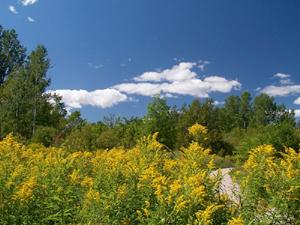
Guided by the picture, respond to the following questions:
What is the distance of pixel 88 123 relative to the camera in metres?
33.0

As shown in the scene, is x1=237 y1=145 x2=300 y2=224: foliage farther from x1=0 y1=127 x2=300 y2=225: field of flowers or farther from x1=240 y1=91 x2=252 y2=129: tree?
x1=240 y1=91 x2=252 y2=129: tree

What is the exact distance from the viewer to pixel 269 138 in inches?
775

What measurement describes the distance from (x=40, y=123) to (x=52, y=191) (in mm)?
31716

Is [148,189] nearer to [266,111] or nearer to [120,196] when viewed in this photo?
[120,196]

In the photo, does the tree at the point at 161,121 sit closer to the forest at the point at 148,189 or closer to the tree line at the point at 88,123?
the tree line at the point at 88,123

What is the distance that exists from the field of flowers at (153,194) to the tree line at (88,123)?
13.3 metres

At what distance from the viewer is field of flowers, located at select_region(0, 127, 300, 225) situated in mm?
3668

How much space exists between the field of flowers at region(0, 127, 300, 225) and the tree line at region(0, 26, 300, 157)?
43.7 feet

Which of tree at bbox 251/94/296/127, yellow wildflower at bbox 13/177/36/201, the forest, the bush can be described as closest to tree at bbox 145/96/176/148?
the bush

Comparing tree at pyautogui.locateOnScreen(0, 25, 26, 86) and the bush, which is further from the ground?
tree at pyautogui.locateOnScreen(0, 25, 26, 86)

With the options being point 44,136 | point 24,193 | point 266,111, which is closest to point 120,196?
point 24,193

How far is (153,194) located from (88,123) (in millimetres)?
29404

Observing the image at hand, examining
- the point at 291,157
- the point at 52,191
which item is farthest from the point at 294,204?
the point at 52,191

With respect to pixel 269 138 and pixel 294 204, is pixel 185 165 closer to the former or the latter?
pixel 294 204
